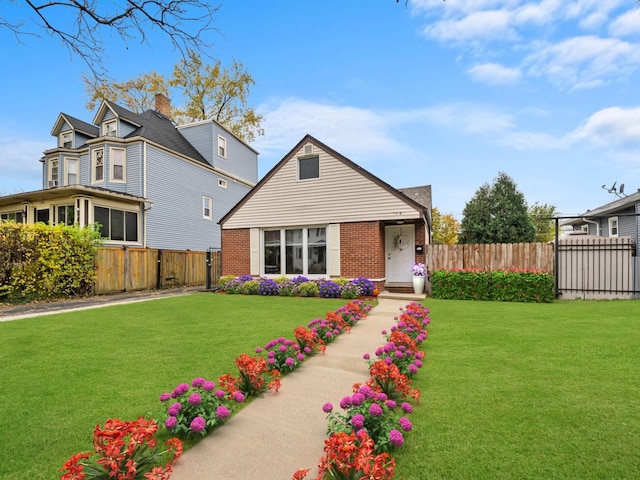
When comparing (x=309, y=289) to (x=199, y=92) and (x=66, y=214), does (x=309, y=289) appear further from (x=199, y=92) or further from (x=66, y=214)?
(x=199, y=92)

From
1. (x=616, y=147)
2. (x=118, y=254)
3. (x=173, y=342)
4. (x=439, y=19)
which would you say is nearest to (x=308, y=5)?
(x=439, y=19)

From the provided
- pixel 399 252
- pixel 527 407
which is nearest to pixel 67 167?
pixel 399 252

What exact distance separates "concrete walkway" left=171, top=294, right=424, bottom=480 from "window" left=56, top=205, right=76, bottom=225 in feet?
51.5

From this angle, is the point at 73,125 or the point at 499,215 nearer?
the point at 499,215

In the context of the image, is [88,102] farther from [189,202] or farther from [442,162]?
[442,162]

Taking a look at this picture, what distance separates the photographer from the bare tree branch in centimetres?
346

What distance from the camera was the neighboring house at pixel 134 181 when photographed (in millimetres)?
15484

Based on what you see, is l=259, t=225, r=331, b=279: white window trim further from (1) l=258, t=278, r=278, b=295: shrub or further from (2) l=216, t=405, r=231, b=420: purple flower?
(2) l=216, t=405, r=231, b=420: purple flower

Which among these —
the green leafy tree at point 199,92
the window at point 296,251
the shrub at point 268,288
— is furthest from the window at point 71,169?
the shrub at point 268,288

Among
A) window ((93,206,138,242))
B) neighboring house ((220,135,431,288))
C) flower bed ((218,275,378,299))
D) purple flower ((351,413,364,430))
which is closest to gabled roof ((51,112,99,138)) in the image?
window ((93,206,138,242))

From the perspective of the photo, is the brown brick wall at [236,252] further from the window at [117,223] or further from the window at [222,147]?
the window at [222,147]

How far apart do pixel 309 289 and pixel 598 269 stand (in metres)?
9.03

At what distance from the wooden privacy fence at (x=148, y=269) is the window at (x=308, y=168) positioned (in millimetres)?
5116

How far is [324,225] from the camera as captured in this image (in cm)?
1262
